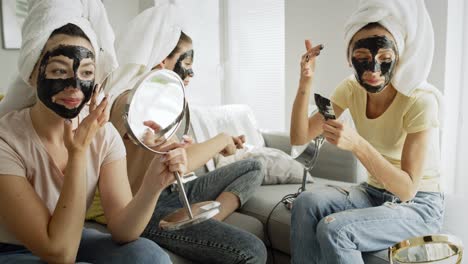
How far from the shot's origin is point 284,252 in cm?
182

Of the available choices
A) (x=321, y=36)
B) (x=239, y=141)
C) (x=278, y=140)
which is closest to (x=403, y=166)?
(x=239, y=141)

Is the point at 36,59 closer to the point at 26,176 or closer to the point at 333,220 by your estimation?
the point at 26,176

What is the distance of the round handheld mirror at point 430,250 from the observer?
35.2 inches

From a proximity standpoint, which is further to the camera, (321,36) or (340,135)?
(321,36)

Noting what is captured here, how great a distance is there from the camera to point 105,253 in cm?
111

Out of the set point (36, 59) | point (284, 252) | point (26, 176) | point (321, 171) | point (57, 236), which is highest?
point (36, 59)

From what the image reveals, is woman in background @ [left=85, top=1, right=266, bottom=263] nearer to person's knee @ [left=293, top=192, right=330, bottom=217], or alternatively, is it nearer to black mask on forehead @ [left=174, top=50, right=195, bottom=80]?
black mask on forehead @ [left=174, top=50, right=195, bottom=80]

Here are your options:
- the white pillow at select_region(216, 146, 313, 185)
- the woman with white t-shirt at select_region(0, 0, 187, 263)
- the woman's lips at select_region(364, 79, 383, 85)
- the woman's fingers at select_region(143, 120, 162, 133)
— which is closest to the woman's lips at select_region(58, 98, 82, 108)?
the woman with white t-shirt at select_region(0, 0, 187, 263)

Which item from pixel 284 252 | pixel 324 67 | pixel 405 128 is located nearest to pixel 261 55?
pixel 324 67

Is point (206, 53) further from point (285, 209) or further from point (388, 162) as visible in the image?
point (388, 162)

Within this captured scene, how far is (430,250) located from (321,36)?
2.06 metres

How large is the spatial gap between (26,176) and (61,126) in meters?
0.16

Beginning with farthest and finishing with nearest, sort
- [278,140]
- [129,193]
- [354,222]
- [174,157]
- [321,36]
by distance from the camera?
[321,36] → [278,140] → [354,222] → [129,193] → [174,157]

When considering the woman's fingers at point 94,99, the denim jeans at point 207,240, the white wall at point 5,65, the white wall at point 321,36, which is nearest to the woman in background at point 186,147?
the denim jeans at point 207,240
